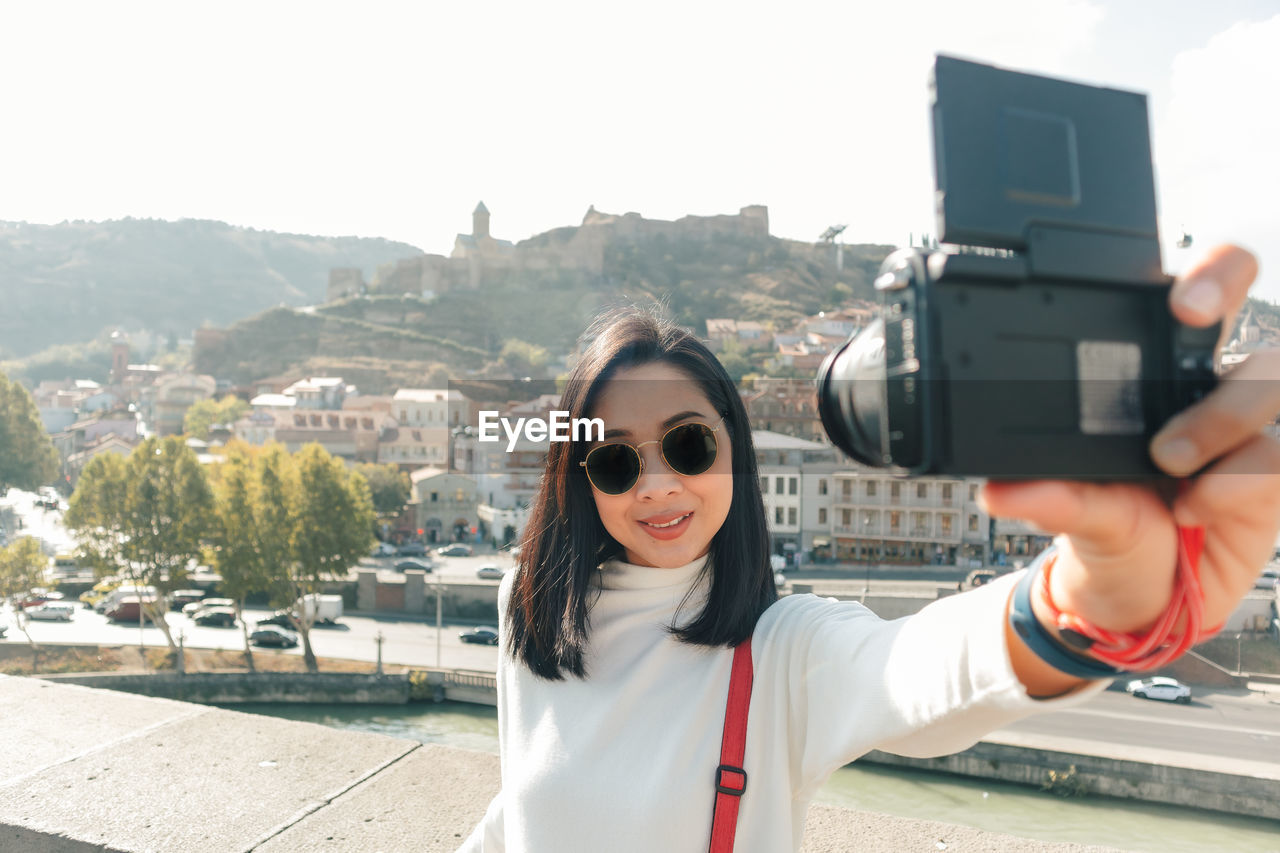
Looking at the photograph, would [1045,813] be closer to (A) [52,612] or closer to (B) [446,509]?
(A) [52,612]

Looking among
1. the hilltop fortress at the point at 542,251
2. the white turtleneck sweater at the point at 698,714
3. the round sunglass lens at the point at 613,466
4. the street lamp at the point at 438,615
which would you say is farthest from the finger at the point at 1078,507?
the hilltop fortress at the point at 542,251

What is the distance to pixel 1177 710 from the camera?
1179cm

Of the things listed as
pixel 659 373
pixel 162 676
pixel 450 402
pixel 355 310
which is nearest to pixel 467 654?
pixel 162 676

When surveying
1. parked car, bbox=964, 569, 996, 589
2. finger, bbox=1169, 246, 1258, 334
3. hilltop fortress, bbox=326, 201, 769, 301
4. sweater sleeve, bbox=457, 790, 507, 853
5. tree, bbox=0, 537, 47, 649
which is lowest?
parked car, bbox=964, 569, 996, 589

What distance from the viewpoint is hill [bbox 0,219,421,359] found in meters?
76.1

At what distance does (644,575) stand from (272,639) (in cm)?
1575

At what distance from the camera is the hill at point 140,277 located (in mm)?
76062

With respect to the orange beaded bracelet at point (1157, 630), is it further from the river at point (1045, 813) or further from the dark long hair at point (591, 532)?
the river at point (1045, 813)

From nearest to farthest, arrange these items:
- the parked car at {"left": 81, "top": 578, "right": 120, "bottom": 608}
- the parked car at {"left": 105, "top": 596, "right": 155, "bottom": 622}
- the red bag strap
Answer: the red bag strap < the parked car at {"left": 81, "top": 578, "right": 120, "bottom": 608} < the parked car at {"left": 105, "top": 596, "right": 155, "bottom": 622}

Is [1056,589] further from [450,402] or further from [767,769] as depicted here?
[450,402]

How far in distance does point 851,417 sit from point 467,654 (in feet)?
48.2

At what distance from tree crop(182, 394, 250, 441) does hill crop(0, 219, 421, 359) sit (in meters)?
45.1

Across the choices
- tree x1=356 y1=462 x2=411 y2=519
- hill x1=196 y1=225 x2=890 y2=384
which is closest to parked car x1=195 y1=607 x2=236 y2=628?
tree x1=356 y1=462 x2=411 y2=519

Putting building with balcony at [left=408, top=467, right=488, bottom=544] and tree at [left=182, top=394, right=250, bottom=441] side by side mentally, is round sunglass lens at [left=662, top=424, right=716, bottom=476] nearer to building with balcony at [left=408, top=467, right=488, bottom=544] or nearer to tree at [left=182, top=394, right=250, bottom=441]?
building with balcony at [left=408, top=467, right=488, bottom=544]
